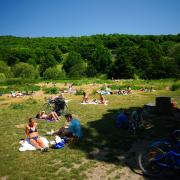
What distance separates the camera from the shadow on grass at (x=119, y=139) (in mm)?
Result: 11086

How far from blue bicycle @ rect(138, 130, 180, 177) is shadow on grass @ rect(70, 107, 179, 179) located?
0.40 meters

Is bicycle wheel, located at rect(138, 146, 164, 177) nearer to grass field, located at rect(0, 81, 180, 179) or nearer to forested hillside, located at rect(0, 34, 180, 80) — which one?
grass field, located at rect(0, 81, 180, 179)

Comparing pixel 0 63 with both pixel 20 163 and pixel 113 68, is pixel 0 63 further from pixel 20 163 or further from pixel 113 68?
pixel 20 163

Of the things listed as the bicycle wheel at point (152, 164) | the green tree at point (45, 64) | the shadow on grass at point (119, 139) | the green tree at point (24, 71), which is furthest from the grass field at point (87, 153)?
the green tree at point (45, 64)

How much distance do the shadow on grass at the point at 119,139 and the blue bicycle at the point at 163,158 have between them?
399mm

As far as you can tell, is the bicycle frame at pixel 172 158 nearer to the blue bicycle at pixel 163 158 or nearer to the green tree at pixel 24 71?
the blue bicycle at pixel 163 158

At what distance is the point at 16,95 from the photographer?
117 feet

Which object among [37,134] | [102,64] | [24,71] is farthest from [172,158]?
[102,64]

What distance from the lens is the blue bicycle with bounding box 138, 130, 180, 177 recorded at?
8763 millimetres

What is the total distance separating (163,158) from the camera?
895 cm

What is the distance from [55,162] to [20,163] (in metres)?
1.25

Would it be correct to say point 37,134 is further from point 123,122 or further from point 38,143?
point 123,122

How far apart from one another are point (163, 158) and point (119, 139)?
4.65 meters

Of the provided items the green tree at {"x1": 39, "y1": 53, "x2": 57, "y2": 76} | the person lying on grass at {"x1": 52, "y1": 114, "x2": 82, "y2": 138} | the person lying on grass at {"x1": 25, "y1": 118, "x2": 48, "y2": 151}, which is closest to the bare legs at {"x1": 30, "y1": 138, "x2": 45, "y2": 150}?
the person lying on grass at {"x1": 25, "y1": 118, "x2": 48, "y2": 151}
